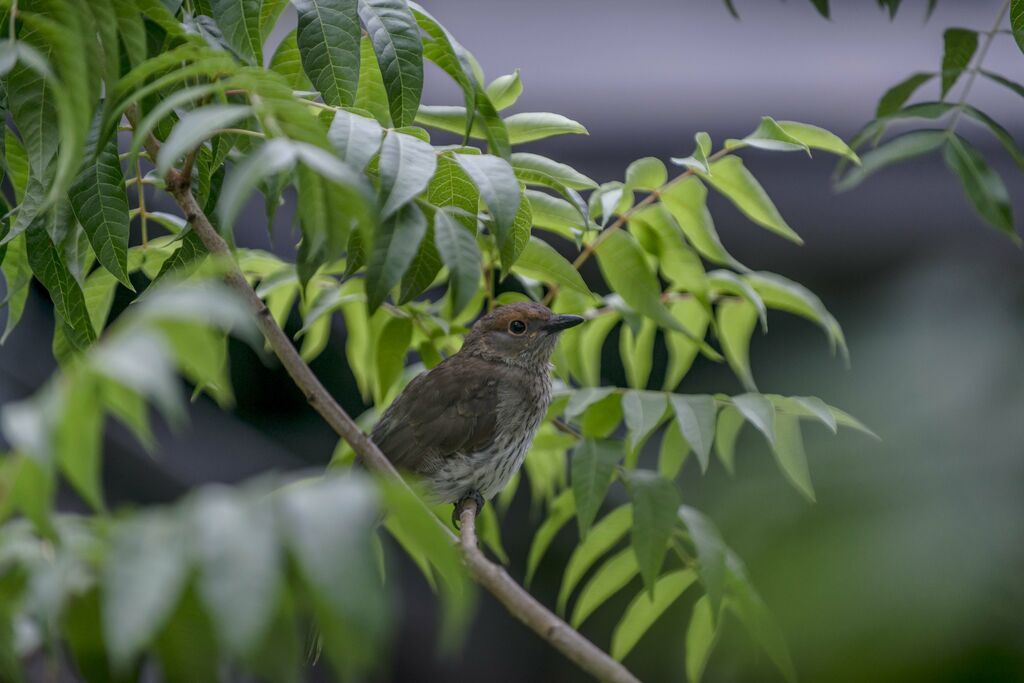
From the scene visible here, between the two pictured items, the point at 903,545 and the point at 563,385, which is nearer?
the point at 563,385

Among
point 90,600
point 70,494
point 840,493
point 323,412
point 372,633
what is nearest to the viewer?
point 372,633

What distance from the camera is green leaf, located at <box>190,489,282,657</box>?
0.83 metres

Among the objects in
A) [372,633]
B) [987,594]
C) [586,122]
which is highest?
[372,633]

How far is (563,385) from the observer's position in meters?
2.72

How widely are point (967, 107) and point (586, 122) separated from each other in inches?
155

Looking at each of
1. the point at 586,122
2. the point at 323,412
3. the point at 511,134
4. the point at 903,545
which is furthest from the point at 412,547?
the point at 586,122

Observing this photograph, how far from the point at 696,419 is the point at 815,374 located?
2.90 meters

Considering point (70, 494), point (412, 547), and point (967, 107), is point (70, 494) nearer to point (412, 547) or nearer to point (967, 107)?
point (412, 547)

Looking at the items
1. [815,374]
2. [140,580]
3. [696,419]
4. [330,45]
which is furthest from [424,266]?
[815,374]

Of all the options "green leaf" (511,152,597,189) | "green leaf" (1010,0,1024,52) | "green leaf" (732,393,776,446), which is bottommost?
"green leaf" (732,393,776,446)

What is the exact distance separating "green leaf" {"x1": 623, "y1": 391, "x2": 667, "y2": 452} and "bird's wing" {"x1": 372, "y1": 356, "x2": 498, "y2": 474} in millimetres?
685

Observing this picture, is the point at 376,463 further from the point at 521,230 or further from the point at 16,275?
the point at 16,275

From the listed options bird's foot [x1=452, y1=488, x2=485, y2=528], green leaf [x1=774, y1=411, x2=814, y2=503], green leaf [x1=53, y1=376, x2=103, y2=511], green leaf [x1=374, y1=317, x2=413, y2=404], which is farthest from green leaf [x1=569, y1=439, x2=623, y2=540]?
Result: green leaf [x1=53, y1=376, x2=103, y2=511]

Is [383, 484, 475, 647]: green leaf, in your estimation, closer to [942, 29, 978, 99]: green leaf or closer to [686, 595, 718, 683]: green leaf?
[686, 595, 718, 683]: green leaf
